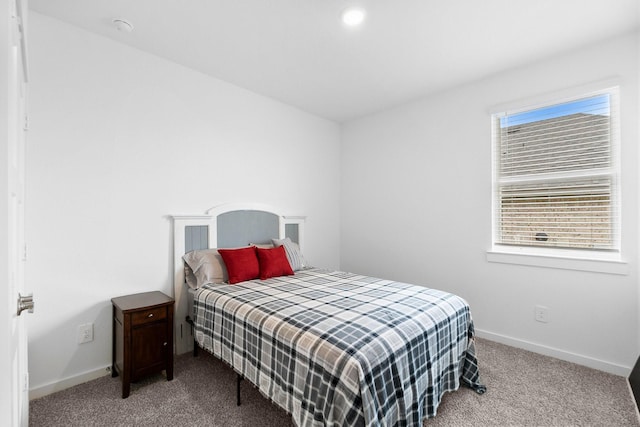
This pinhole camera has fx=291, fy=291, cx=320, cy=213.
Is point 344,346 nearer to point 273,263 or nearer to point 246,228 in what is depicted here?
point 273,263

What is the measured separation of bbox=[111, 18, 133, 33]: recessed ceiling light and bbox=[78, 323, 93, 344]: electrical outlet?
2.22 m

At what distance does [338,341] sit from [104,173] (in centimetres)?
218

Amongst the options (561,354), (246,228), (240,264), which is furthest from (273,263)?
(561,354)

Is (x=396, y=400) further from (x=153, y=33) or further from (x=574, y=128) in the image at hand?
(x=153, y=33)

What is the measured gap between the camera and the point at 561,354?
2.51 m

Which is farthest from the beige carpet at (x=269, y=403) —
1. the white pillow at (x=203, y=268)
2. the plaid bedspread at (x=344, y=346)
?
the white pillow at (x=203, y=268)

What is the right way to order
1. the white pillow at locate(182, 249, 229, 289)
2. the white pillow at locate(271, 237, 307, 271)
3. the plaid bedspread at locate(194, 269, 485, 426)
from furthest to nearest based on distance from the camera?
the white pillow at locate(271, 237, 307, 271) → the white pillow at locate(182, 249, 229, 289) → the plaid bedspread at locate(194, 269, 485, 426)

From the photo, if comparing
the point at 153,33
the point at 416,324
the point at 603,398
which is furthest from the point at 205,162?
the point at 603,398

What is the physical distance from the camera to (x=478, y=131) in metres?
2.99

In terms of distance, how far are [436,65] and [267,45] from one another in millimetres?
1546

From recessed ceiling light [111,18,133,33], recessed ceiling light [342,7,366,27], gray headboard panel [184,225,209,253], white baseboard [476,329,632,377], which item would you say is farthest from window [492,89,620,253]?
recessed ceiling light [111,18,133,33]

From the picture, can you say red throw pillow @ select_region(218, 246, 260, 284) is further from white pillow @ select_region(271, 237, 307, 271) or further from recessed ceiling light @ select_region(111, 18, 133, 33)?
recessed ceiling light @ select_region(111, 18, 133, 33)

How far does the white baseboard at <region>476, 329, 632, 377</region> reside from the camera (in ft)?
7.48

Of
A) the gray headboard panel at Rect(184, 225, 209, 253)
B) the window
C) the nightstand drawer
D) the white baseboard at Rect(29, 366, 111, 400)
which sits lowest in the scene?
the white baseboard at Rect(29, 366, 111, 400)
